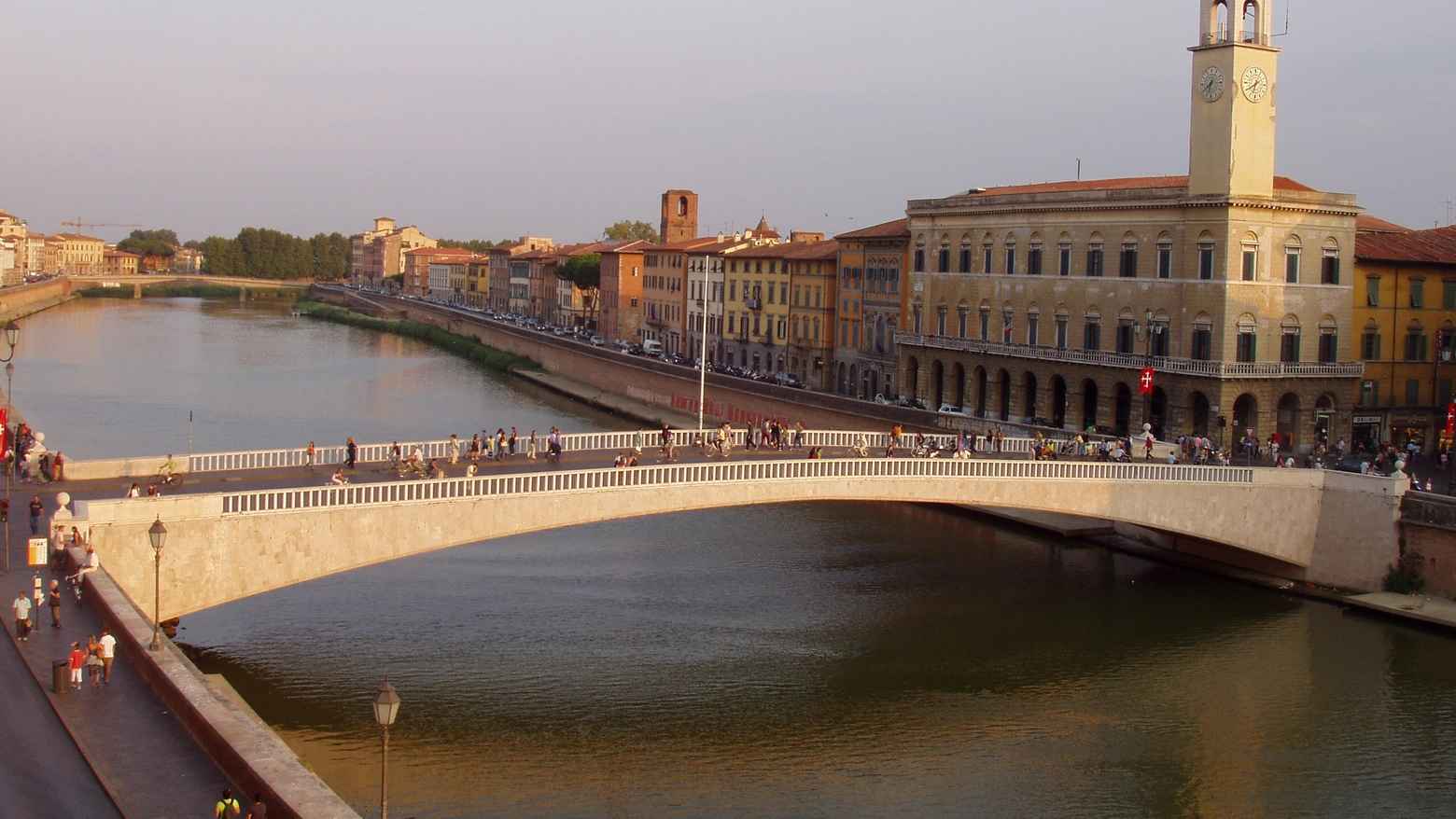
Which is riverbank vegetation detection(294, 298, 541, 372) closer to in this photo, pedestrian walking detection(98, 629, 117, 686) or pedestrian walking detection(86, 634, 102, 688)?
pedestrian walking detection(98, 629, 117, 686)

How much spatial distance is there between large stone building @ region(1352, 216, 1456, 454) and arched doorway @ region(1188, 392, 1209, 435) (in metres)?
5.57

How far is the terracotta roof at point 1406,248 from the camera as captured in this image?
48844 mm

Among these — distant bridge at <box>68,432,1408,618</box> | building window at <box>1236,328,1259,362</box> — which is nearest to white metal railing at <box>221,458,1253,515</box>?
distant bridge at <box>68,432,1408,618</box>

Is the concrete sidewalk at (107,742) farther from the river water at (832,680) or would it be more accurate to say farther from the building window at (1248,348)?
the building window at (1248,348)

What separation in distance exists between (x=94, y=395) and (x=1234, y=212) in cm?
5044

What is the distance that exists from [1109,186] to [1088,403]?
27.1 ft

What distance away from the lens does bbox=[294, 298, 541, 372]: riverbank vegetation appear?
322 ft

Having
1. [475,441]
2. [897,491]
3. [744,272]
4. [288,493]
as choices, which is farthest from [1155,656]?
[744,272]

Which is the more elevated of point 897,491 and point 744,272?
point 744,272

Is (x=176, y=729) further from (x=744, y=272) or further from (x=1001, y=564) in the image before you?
(x=744, y=272)

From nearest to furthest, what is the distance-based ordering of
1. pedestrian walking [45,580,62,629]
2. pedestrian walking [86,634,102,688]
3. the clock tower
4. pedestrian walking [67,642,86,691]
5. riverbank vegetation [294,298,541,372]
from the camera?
1. pedestrian walking [67,642,86,691]
2. pedestrian walking [86,634,102,688]
3. pedestrian walking [45,580,62,629]
4. the clock tower
5. riverbank vegetation [294,298,541,372]

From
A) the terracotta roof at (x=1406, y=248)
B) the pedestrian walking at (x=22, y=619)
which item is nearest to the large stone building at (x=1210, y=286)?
the terracotta roof at (x=1406, y=248)

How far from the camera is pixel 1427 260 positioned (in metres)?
49.2

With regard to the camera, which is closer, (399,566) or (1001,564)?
(399,566)
